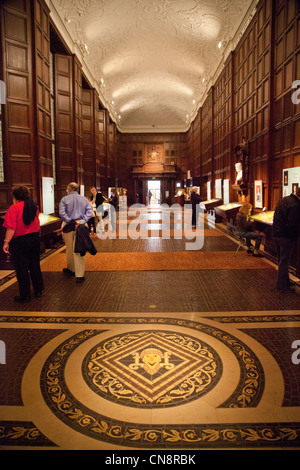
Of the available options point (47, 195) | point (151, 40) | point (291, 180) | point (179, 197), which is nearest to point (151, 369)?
point (291, 180)

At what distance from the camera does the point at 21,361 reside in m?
3.12

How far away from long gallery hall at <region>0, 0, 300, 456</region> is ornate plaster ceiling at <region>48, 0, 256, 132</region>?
8 cm

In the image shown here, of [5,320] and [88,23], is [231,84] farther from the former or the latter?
[5,320]

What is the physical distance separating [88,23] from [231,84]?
5.36 metres

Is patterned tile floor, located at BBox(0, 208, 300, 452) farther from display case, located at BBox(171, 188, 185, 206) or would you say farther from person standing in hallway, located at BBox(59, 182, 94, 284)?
display case, located at BBox(171, 188, 185, 206)

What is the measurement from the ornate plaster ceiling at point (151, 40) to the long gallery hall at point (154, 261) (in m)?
0.08

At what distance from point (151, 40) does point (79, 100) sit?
4.04 meters

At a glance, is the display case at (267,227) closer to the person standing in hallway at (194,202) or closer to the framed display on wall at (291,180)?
the framed display on wall at (291,180)

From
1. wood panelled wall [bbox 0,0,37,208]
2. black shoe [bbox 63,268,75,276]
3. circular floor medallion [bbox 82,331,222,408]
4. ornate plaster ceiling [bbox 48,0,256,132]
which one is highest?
ornate plaster ceiling [bbox 48,0,256,132]

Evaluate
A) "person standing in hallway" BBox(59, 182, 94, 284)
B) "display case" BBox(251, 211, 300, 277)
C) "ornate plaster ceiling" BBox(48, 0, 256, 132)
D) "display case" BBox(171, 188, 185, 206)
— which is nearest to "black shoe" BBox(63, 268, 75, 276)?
"person standing in hallway" BBox(59, 182, 94, 284)

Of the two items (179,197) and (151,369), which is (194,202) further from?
(179,197)

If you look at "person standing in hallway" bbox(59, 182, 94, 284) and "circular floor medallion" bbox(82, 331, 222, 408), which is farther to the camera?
"person standing in hallway" bbox(59, 182, 94, 284)

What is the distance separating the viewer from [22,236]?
470 cm

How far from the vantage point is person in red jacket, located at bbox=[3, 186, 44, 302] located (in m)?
4.63
